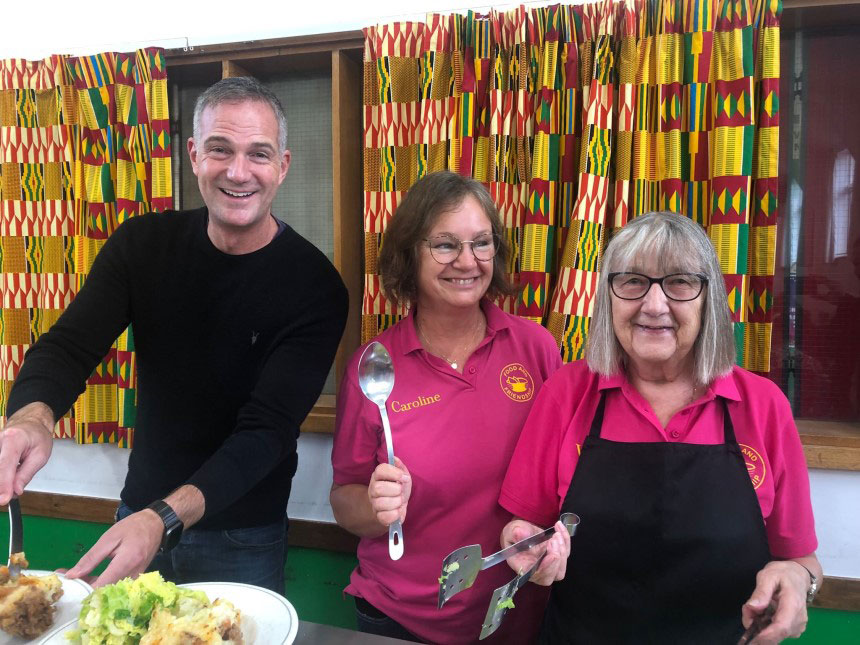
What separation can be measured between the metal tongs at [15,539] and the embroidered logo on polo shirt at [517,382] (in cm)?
103

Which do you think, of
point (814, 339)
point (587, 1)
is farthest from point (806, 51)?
point (814, 339)

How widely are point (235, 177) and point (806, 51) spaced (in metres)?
2.05

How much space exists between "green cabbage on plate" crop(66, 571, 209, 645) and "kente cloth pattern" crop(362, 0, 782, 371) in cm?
145

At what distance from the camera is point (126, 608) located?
85 centimetres

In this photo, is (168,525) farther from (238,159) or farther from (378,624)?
(238,159)

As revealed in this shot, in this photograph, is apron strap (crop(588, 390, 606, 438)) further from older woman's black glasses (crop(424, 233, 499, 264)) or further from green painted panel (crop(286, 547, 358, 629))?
green painted panel (crop(286, 547, 358, 629))

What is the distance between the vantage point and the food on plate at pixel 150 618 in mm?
820

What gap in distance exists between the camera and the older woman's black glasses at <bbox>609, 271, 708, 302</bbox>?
1151mm

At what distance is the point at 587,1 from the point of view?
1.99 metres

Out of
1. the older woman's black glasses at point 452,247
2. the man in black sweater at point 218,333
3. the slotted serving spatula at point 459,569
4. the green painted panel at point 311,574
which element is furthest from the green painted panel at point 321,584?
the slotted serving spatula at point 459,569

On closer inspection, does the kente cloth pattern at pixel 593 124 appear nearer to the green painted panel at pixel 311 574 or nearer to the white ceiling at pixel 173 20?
the white ceiling at pixel 173 20

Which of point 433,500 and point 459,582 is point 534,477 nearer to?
point 433,500

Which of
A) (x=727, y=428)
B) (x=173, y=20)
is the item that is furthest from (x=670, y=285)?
(x=173, y=20)

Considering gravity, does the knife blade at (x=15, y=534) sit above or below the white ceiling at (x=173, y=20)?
below
